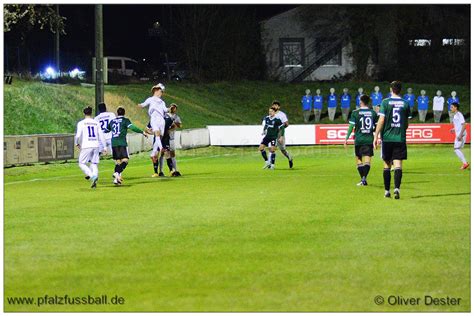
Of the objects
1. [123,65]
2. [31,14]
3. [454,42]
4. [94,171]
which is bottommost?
[94,171]

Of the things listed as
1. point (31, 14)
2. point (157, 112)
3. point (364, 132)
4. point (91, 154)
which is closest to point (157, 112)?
point (157, 112)

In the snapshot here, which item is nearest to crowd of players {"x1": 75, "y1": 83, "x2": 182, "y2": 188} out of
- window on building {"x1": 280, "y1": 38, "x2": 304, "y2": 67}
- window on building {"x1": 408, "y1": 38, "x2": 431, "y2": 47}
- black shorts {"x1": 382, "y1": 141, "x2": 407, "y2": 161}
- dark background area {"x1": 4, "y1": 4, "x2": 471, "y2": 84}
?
black shorts {"x1": 382, "y1": 141, "x2": 407, "y2": 161}

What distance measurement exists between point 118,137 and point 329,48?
2032 inches

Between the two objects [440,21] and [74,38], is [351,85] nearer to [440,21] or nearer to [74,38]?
[440,21]

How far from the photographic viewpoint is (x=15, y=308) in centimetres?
1022

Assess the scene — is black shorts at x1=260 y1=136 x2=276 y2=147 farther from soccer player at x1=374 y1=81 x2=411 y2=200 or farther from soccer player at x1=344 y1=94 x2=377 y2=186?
soccer player at x1=374 y1=81 x2=411 y2=200

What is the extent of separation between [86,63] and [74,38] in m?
7.16

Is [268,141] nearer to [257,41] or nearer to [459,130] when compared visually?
[459,130]

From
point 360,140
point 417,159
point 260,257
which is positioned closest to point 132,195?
point 360,140

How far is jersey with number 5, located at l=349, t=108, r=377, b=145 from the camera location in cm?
2475

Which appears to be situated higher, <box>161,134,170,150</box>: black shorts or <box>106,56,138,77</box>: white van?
<box>106,56,138,77</box>: white van

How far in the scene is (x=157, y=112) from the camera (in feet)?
94.9

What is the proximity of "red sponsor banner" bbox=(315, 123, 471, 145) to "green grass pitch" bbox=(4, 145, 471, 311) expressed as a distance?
24.6 m

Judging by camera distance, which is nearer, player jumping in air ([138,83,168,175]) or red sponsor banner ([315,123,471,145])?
player jumping in air ([138,83,168,175])
